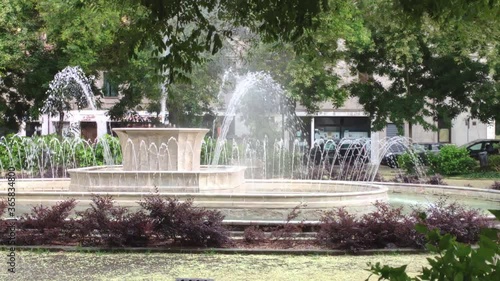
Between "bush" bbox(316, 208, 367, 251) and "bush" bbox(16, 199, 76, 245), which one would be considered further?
"bush" bbox(16, 199, 76, 245)

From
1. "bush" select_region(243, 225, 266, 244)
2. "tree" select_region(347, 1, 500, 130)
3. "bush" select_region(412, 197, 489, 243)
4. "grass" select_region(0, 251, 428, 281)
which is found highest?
"tree" select_region(347, 1, 500, 130)

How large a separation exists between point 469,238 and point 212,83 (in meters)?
23.1

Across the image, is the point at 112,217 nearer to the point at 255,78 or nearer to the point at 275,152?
the point at 275,152

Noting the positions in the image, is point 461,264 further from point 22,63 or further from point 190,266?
point 22,63

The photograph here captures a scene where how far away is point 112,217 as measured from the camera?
34.0 ft

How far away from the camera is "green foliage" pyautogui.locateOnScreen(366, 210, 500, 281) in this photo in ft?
7.86

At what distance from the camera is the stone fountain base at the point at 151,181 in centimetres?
1388

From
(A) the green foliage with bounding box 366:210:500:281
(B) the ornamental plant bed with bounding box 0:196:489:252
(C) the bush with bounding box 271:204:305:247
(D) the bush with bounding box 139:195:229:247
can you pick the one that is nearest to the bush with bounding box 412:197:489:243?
(B) the ornamental plant bed with bounding box 0:196:489:252

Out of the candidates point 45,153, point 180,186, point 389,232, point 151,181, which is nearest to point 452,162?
point 45,153

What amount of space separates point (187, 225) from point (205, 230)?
0.26 metres

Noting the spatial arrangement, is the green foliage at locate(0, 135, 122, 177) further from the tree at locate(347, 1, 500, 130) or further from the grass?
the grass

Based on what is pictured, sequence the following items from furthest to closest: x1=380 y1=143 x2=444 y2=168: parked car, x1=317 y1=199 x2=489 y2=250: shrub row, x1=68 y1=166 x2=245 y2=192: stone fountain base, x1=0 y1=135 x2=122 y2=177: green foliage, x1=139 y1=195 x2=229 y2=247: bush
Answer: x1=380 y1=143 x2=444 y2=168: parked car < x1=0 y1=135 x2=122 y2=177: green foliage < x1=68 y1=166 x2=245 y2=192: stone fountain base < x1=139 y1=195 x2=229 y2=247: bush < x1=317 y1=199 x2=489 y2=250: shrub row

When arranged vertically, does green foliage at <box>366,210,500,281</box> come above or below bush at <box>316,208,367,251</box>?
above

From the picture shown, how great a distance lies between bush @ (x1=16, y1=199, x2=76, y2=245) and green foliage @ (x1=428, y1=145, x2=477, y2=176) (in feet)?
70.4
